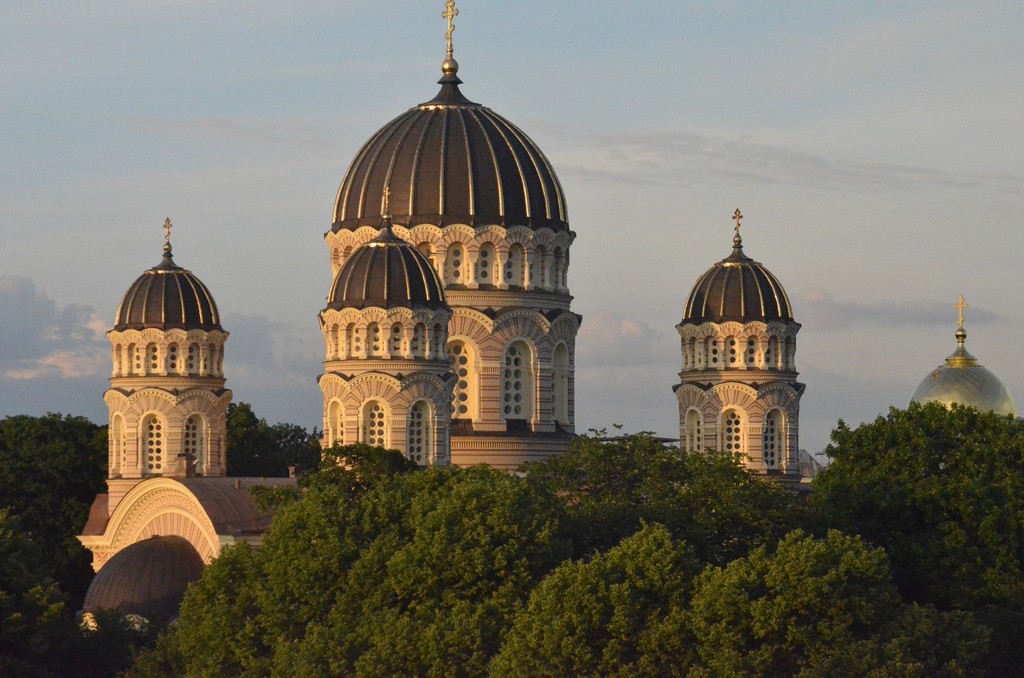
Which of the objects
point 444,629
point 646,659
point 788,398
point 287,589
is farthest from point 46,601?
point 788,398

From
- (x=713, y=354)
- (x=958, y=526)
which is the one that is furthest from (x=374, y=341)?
(x=958, y=526)

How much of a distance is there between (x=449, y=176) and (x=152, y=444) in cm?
1109

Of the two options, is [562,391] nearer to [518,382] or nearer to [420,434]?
[518,382]

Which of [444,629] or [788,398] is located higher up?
[788,398]

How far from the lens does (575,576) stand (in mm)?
48312

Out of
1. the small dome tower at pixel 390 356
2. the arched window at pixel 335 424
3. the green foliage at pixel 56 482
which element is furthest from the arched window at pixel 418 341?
the green foliage at pixel 56 482

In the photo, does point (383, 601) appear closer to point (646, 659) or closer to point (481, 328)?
point (646, 659)

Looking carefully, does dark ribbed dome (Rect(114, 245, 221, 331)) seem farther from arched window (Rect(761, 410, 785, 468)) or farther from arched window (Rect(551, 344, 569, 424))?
arched window (Rect(761, 410, 785, 468))

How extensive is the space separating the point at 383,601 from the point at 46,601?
27.5ft

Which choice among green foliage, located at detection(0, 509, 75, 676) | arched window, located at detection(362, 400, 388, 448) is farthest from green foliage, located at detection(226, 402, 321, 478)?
green foliage, located at detection(0, 509, 75, 676)

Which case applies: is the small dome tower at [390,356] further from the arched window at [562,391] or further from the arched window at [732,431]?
the arched window at [732,431]

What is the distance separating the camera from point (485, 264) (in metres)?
→ 76.2

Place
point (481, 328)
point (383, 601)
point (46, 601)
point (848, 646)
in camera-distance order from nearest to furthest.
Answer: point (848, 646) → point (383, 601) → point (46, 601) → point (481, 328)

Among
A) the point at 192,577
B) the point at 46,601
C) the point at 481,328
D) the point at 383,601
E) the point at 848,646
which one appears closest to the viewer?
the point at 848,646
